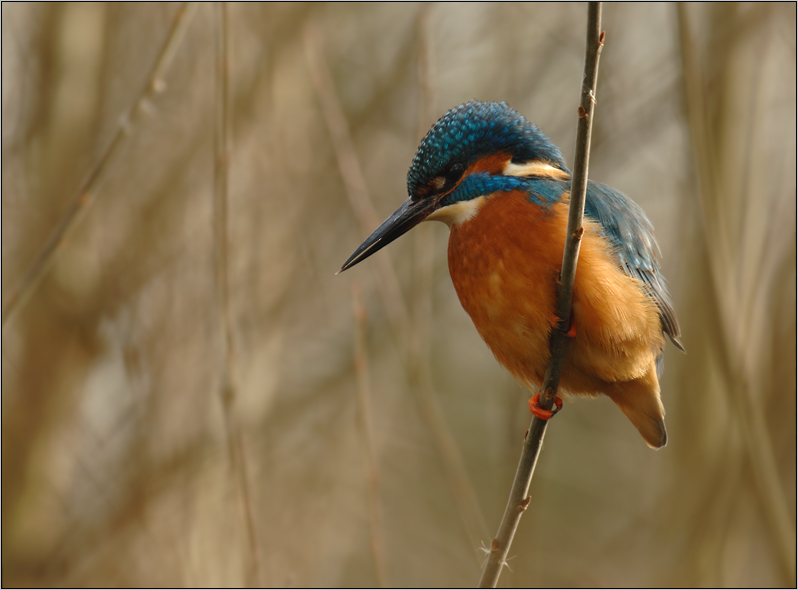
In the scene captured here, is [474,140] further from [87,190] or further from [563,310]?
[87,190]

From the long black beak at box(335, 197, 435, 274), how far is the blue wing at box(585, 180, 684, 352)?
595 mm

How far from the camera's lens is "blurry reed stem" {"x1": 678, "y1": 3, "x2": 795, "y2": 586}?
8.84ft

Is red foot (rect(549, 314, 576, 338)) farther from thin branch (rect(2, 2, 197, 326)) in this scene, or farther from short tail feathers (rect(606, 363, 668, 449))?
thin branch (rect(2, 2, 197, 326))

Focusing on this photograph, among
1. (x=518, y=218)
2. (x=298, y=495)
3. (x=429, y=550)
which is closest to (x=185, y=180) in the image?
(x=298, y=495)

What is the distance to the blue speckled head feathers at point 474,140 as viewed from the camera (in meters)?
2.60

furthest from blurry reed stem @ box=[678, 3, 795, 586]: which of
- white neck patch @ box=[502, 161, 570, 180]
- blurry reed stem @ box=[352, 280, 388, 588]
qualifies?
blurry reed stem @ box=[352, 280, 388, 588]

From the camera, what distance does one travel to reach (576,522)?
605cm

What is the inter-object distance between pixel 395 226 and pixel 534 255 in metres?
0.53

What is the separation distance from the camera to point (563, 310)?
2.12 meters

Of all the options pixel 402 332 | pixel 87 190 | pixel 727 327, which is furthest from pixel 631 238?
pixel 87 190

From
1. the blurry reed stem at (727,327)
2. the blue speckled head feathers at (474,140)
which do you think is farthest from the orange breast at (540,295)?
the blurry reed stem at (727,327)

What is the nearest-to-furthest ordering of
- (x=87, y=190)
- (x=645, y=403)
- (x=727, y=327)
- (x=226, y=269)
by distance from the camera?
(x=87, y=190) < (x=226, y=269) < (x=645, y=403) < (x=727, y=327)

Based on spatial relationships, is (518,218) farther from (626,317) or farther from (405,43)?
(405,43)

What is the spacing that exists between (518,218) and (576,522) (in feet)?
14.5
